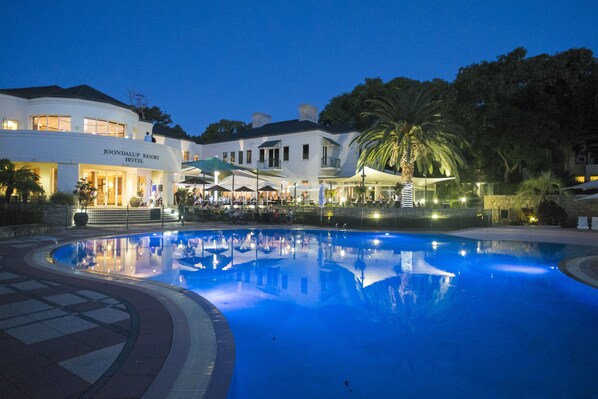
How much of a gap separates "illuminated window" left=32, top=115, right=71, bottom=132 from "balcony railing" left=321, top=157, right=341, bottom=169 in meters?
20.4

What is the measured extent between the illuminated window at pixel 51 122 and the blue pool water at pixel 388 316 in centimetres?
1429

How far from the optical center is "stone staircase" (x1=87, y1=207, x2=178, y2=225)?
21.3m

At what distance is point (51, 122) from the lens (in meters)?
24.4

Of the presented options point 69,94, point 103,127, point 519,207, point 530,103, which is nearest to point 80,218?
point 103,127

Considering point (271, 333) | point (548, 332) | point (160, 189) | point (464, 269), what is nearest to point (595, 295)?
point (548, 332)

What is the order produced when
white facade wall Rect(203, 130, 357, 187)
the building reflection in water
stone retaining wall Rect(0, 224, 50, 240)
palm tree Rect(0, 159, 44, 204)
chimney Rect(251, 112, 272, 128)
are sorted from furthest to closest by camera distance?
1. chimney Rect(251, 112, 272, 128)
2. white facade wall Rect(203, 130, 357, 187)
3. palm tree Rect(0, 159, 44, 204)
4. stone retaining wall Rect(0, 224, 50, 240)
5. the building reflection in water

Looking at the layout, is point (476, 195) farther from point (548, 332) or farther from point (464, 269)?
point (548, 332)

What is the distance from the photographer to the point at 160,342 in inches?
175

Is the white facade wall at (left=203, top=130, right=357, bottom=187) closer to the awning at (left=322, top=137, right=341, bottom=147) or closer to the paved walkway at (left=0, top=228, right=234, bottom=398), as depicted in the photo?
the awning at (left=322, top=137, right=341, bottom=147)

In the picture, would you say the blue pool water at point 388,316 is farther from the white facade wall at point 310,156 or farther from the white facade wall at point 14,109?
the white facade wall at point 310,156

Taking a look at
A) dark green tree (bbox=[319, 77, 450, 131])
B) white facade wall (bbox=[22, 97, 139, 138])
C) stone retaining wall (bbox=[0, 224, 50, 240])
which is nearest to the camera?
stone retaining wall (bbox=[0, 224, 50, 240])

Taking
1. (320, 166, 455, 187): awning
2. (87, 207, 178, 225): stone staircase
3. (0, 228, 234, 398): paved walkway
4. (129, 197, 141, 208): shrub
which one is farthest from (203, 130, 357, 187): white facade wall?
(0, 228, 234, 398): paved walkway

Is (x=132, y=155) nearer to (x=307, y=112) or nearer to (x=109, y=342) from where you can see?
(x=307, y=112)

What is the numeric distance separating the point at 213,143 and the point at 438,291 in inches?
1402
